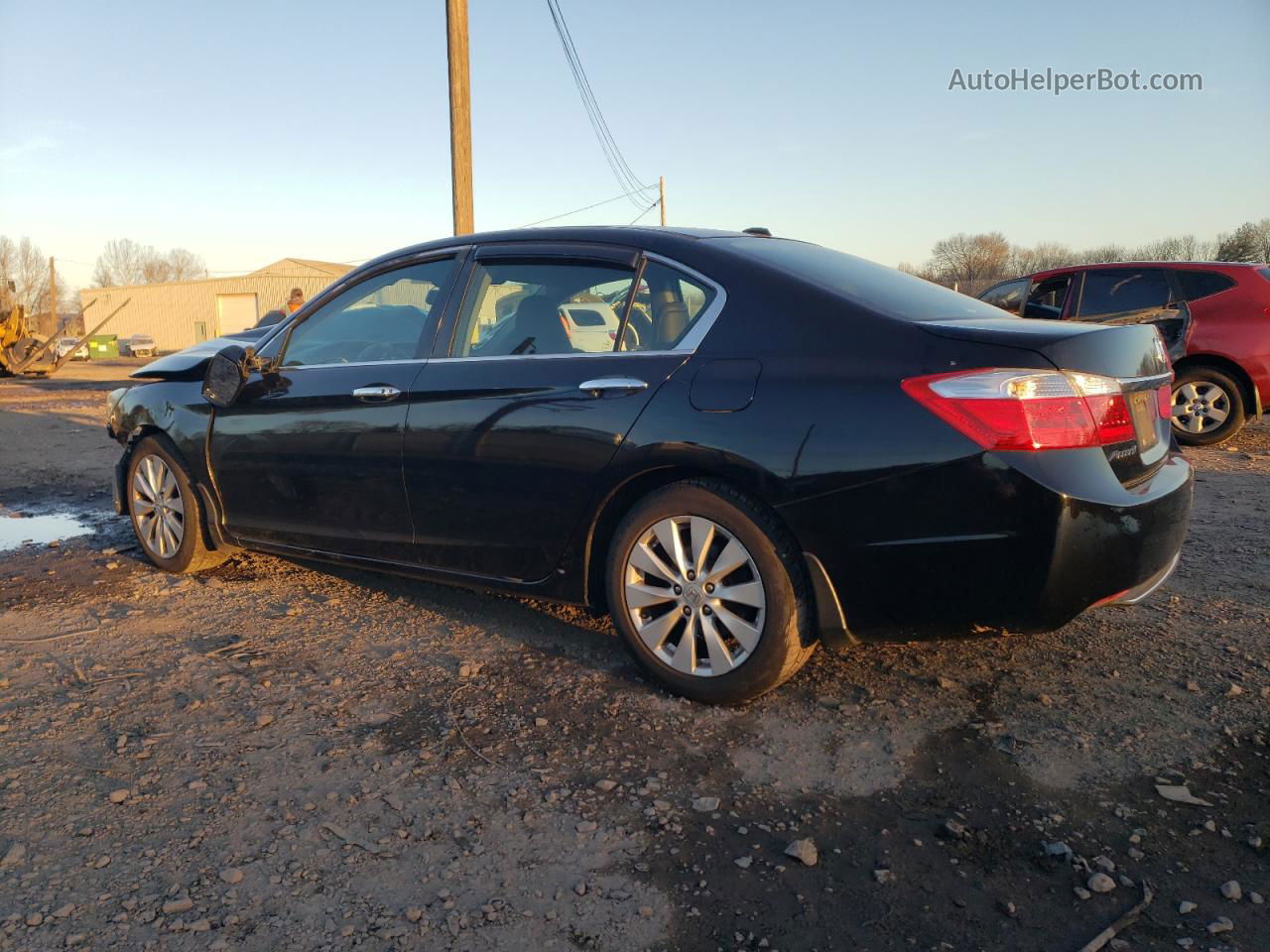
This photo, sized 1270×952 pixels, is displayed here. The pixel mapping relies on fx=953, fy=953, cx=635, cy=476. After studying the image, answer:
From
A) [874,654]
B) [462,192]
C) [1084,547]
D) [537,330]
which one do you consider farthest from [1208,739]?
[462,192]

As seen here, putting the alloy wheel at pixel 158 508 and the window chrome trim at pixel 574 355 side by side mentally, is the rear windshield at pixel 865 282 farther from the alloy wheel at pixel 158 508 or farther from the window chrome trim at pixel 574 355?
the alloy wheel at pixel 158 508

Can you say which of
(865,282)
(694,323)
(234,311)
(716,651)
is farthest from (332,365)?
(234,311)

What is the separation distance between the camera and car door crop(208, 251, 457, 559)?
12.8 feet

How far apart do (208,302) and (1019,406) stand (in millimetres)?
68320

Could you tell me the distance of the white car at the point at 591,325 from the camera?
341cm

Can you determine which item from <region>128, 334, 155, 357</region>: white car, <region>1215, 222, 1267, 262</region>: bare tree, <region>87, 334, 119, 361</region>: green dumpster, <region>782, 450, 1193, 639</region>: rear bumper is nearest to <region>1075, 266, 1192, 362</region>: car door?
<region>782, 450, 1193, 639</region>: rear bumper

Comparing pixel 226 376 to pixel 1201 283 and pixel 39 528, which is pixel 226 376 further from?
pixel 1201 283

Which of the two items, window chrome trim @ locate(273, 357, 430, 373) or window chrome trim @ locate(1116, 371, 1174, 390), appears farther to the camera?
window chrome trim @ locate(273, 357, 430, 373)

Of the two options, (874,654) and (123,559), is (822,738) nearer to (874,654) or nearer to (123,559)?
(874,654)

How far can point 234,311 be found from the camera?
62781 millimetres

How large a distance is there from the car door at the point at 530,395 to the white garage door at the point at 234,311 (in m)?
62.7

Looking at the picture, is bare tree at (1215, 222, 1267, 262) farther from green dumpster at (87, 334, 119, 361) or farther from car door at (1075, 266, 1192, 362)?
green dumpster at (87, 334, 119, 361)

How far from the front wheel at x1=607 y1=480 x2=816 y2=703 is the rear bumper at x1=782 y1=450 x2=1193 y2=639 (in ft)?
0.37

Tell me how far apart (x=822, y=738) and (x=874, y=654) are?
0.74 m
